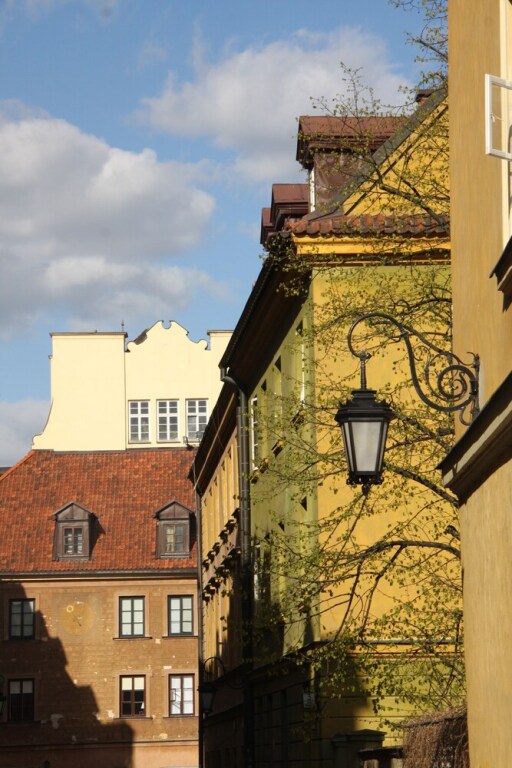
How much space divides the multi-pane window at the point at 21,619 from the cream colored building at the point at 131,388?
12.8 metres

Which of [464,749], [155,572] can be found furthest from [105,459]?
[464,749]

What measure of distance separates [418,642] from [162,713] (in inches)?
1437

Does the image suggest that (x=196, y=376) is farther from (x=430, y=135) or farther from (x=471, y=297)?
(x=471, y=297)

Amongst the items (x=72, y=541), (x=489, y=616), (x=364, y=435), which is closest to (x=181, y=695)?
(x=72, y=541)

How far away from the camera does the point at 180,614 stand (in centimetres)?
5169

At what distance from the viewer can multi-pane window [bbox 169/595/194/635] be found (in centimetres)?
5134

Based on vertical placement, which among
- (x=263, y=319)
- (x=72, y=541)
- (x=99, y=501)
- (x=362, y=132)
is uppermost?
(x=99, y=501)

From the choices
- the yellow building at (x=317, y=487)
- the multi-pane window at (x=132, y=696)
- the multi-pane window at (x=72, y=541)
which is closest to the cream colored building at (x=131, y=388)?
the multi-pane window at (x=72, y=541)

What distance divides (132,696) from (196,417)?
18.5 m

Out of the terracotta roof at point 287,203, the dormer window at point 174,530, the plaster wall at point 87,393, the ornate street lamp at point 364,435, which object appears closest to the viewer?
the ornate street lamp at point 364,435

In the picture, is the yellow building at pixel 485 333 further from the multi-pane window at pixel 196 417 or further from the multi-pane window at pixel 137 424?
the multi-pane window at pixel 196 417

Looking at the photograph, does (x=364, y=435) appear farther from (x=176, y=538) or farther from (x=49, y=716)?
(x=176, y=538)

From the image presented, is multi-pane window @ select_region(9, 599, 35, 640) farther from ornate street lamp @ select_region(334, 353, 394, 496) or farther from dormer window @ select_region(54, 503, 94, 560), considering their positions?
ornate street lamp @ select_region(334, 353, 394, 496)

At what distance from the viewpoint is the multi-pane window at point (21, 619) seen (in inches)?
2013
